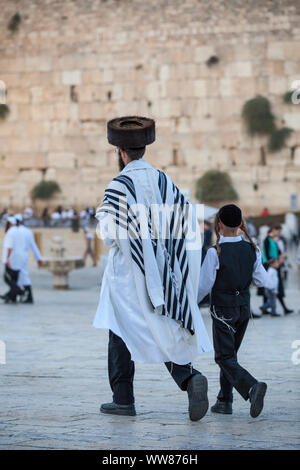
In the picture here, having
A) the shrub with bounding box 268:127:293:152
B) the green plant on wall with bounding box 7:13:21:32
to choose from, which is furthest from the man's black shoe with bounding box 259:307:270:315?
the green plant on wall with bounding box 7:13:21:32

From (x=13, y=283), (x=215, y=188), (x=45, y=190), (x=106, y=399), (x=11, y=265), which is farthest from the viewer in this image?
(x=45, y=190)

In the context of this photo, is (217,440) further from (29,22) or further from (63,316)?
(29,22)

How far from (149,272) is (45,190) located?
2767cm

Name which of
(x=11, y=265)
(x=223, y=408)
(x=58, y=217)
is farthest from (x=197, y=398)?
(x=58, y=217)

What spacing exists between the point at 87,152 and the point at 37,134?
6.55 feet

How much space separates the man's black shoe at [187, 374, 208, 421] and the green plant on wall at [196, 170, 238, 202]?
25.8m

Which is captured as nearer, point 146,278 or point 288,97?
point 146,278

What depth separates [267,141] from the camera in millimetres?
31234

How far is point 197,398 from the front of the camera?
4.49 m

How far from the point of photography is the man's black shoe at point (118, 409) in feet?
15.5

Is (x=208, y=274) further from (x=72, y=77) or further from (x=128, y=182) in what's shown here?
(x=72, y=77)

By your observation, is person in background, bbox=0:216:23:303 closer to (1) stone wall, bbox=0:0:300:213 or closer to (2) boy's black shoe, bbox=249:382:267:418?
(2) boy's black shoe, bbox=249:382:267:418

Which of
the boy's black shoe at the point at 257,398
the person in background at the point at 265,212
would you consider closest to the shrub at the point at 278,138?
the person in background at the point at 265,212

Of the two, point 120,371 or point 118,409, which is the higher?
point 120,371
